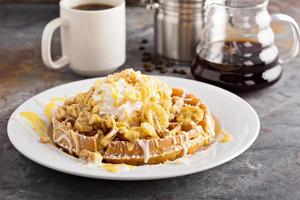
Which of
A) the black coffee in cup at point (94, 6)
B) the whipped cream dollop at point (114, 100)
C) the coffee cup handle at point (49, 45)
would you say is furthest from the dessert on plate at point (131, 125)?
the black coffee in cup at point (94, 6)

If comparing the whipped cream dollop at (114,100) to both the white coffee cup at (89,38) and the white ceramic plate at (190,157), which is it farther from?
the white coffee cup at (89,38)

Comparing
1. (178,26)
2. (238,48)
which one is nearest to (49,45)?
(178,26)

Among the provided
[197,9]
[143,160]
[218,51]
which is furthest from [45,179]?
[197,9]

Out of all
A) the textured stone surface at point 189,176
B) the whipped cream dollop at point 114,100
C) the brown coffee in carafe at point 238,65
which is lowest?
the textured stone surface at point 189,176

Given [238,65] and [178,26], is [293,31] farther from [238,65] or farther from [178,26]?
[178,26]

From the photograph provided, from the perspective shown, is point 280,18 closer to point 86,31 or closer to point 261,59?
point 261,59

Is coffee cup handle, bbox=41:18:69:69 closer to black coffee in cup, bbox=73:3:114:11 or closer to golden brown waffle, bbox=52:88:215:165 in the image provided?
black coffee in cup, bbox=73:3:114:11
